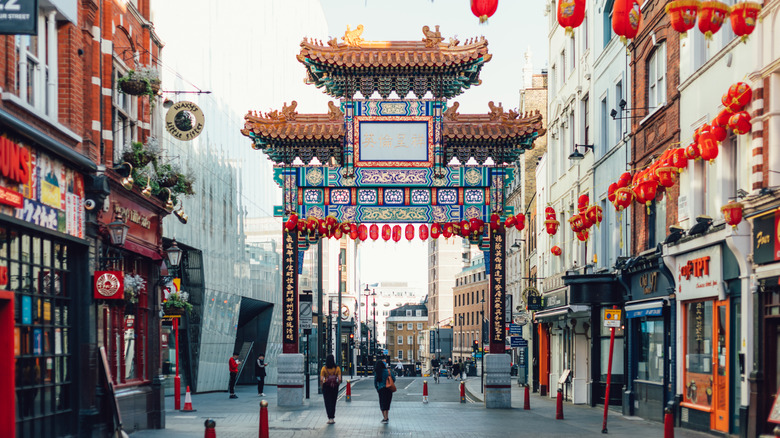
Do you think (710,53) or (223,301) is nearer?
(710,53)

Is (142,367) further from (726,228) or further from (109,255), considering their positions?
(726,228)

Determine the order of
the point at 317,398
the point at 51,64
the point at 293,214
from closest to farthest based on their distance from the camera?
the point at 51,64 < the point at 293,214 < the point at 317,398

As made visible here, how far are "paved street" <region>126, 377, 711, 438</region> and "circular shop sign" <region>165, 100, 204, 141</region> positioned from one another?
22.5 feet

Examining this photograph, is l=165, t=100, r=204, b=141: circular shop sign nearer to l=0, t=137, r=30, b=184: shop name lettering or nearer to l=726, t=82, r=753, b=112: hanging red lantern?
l=0, t=137, r=30, b=184: shop name lettering

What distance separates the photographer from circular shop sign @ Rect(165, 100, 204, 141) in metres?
23.1

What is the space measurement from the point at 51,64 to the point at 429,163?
16113 mm

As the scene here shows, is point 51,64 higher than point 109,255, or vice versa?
point 51,64

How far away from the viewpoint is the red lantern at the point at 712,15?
467 inches

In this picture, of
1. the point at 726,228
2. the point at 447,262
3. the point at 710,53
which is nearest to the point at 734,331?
the point at 726,228

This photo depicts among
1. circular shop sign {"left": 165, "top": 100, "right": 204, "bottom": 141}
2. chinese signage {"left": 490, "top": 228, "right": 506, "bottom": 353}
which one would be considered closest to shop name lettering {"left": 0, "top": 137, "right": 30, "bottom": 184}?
circular shop sign {"left": 165, "top": 100, "right": 204, "bottom": 141}

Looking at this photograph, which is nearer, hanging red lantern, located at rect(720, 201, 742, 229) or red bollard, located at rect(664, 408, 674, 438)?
red bollard, located at rect(664, 408, 674, 438)

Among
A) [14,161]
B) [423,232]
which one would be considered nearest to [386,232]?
[423,232]

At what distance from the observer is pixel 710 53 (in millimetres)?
21078

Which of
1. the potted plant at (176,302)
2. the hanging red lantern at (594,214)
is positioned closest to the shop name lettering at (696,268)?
the hanging red lantern at (594,214)
